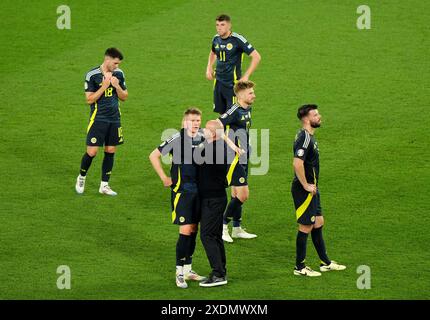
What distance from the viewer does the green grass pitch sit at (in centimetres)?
1151

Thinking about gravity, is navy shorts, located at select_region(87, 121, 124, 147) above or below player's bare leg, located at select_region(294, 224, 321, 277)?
above

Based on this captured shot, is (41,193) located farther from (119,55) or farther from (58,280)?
(58,280)

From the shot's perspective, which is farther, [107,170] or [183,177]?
[107,170]

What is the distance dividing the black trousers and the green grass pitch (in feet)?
1.04

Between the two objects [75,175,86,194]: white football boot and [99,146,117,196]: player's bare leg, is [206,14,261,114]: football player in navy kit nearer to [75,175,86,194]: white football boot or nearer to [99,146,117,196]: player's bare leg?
[99,146,117,196]: player's bare leg

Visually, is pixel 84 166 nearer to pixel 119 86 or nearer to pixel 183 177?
pixel 119 86

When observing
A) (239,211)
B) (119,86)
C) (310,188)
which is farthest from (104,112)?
(310,188)

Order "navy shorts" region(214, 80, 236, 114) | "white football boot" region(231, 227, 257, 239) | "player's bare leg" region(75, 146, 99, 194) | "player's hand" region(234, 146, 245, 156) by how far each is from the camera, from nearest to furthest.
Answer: "player's hand" region(234, 146, 245, 156) < "white football boot" region(231, 227, 257, 239) < "navy shorts" region(214, 80, 236, 114) < "player's bare leg" region(75, 146, 99, 194)

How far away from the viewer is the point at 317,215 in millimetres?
11383

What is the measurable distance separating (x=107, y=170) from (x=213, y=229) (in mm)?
3550

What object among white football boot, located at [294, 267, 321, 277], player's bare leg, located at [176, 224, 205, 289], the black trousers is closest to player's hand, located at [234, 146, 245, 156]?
the black trousers

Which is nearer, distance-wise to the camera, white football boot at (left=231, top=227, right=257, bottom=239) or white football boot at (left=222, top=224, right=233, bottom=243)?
white football boot at (left=222, top=224, right=233, bottom=243)

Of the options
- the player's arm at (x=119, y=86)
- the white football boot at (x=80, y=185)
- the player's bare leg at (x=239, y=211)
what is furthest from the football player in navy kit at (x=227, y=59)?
the white football boot at (x=80, y=185)

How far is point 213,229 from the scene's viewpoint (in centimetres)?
1097
